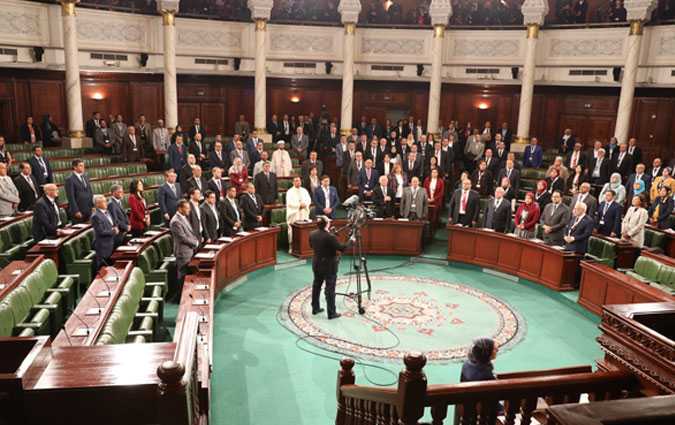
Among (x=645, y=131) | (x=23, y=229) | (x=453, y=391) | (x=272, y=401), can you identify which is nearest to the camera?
(x=453, y=391)

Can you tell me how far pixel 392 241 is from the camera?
11211 mm

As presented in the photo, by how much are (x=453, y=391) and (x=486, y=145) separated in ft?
47.3

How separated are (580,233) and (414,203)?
330cm

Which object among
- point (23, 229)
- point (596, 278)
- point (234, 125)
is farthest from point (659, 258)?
point (234, 125)

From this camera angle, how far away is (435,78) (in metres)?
16.9

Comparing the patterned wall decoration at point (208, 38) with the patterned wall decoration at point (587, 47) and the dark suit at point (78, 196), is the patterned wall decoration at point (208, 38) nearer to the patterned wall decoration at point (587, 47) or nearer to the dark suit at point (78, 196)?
the dark suit at point (78, 196)

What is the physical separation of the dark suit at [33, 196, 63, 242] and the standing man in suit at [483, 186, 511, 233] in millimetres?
7231

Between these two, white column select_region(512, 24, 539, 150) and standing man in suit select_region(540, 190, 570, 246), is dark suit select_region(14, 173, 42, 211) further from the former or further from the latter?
white column select_region(512, 24, 539, 150)

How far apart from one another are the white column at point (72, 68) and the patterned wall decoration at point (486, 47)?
10.7m

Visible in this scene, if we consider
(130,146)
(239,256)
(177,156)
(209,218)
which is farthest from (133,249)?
(130,146)

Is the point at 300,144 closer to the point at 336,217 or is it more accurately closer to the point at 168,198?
the point at 336,217

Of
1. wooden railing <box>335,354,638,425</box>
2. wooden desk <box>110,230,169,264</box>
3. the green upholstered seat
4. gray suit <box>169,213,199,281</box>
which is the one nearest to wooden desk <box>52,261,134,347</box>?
wooden desk <box>110,230,169,264</box>

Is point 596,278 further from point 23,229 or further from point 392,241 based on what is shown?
point 23,229

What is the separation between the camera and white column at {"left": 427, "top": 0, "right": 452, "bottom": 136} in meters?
16.5
